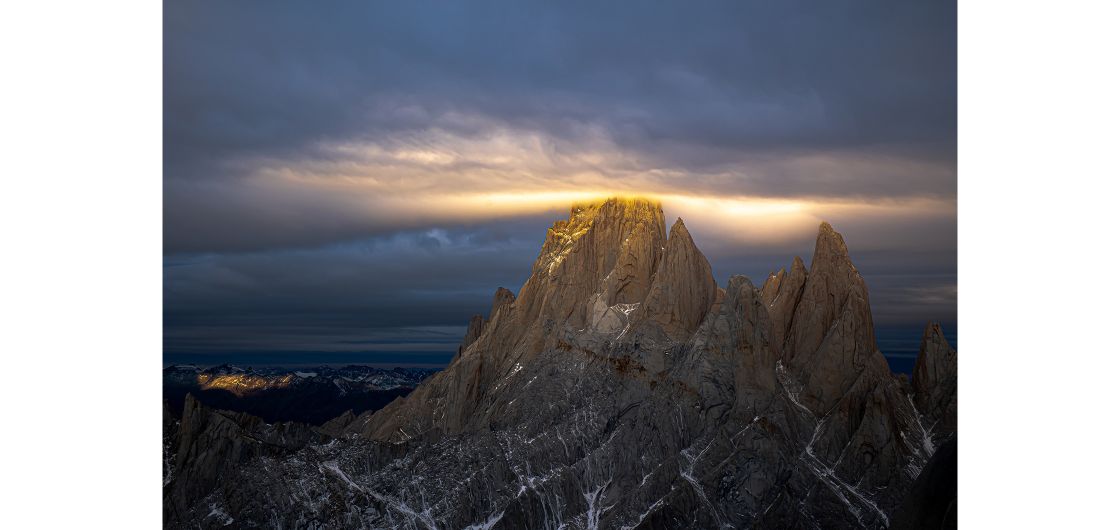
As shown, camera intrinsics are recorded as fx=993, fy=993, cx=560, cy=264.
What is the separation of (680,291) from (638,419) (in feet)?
27.6

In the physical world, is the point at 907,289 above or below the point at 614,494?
above

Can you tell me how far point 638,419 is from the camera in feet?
161

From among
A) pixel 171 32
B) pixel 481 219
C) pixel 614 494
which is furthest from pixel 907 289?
pixel 614 494

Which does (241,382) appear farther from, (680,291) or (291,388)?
(680,291)

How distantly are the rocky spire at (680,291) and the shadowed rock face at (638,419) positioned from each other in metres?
0.10

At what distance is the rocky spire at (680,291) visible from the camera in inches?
2109

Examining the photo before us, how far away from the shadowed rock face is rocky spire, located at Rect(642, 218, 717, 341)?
3.8 inches

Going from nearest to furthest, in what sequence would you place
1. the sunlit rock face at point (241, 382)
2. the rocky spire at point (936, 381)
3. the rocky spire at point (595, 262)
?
the sunlit rock face at point (241, 382)
the rocky spire at point (936, 381)
the rocky spire at point (595, 262)

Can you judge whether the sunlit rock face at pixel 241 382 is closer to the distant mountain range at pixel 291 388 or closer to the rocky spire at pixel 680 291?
the distant mountain range at pixel 291 388

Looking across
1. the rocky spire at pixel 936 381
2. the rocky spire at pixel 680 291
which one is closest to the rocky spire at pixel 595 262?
the rocky spire at pixel 680 291

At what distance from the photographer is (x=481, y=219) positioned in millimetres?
28234

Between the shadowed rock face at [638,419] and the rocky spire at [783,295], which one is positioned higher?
the rocky spire at [783,295]
